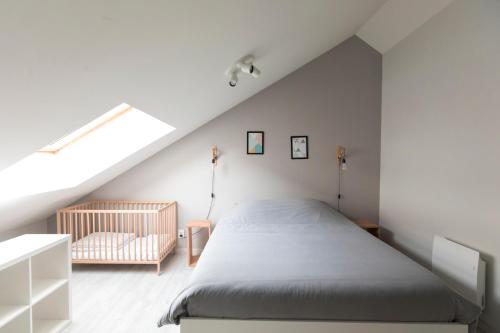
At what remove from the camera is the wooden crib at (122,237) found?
287 centimetres

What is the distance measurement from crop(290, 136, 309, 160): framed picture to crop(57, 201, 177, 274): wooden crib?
167 cm

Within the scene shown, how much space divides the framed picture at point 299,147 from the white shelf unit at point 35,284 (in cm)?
252

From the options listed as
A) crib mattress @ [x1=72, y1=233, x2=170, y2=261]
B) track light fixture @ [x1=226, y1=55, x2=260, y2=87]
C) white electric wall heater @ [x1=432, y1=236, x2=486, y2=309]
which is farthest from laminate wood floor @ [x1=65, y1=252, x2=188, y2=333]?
white electric wall heater @ [x1=432, y1=236, x2=486, y2=309]

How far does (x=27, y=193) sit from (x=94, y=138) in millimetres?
844

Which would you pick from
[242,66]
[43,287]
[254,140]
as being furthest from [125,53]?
[254,140]

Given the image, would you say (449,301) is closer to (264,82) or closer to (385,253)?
(385,253)

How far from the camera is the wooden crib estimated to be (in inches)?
113

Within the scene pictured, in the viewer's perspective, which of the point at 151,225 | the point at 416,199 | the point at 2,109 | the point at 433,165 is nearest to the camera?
the point at 2,109

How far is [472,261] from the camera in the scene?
1970 millimetres

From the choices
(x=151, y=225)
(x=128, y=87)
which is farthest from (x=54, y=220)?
(x=128, y=87)

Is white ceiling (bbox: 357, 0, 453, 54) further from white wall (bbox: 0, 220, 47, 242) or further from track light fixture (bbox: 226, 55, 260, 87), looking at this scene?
white wall (bbox: 0, 220, 47, 242)

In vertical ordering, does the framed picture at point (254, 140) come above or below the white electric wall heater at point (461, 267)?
above

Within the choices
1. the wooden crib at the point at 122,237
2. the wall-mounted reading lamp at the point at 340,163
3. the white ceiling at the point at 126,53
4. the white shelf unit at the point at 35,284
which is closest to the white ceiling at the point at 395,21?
the white ceiling at the point at 126,53

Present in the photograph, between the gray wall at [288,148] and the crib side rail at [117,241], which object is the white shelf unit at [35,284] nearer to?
the crib side rail at [117,241]
